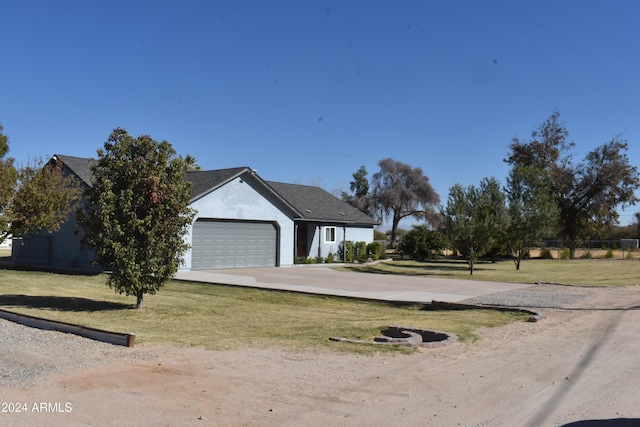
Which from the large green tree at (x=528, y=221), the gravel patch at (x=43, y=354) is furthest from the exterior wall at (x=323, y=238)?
the gravel patch at (x=43, y=354)

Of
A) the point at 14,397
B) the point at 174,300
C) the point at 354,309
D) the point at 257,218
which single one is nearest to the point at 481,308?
the point at 354,309

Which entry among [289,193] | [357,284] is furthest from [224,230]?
[289,193]

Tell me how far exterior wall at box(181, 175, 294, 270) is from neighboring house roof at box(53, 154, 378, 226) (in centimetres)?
42

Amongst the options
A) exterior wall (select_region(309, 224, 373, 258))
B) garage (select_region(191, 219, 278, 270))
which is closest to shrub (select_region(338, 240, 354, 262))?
exterior wall (select_region(309, 224, 373, 258))

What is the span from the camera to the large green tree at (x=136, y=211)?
43.3ft

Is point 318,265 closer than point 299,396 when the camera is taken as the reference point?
No

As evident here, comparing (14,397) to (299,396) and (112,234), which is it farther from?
(112,234)

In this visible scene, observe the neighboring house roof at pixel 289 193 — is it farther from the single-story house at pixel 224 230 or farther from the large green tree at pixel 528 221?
the large green tree at pixel 528 221

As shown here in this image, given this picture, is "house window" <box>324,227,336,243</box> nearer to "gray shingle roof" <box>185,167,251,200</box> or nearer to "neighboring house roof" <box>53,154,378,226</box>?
"neighboring house roof" <box>53,154,378,226</box>

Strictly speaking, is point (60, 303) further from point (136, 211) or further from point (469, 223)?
point (469, 223)

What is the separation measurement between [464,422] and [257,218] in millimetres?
24450

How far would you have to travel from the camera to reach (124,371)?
7.48m

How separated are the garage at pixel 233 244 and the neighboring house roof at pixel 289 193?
180cm

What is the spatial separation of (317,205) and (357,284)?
16.2 m
